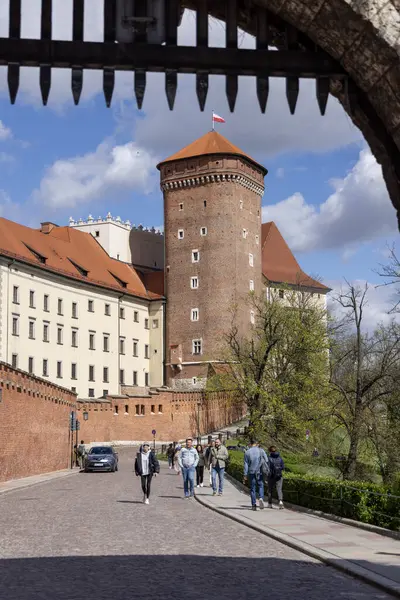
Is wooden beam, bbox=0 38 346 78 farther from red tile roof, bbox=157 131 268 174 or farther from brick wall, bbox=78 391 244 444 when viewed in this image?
red tile roof, bbox=157 131 268 174

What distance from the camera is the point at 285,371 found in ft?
162

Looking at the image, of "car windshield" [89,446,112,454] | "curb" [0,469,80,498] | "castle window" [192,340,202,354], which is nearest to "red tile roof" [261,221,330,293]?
"castle window" [192,340,202,354]

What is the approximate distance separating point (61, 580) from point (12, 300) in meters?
57.2

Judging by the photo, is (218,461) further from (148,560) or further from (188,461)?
(148,560)

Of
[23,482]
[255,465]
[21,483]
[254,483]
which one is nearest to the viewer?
[254,483]

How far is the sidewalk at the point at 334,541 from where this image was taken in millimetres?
10680

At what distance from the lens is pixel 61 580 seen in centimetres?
1023

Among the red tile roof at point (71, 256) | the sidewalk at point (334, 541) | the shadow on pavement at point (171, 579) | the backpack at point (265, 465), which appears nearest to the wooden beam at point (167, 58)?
the shadow on pavement at point (171, 579)

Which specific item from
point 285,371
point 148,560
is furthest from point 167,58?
point 285,371

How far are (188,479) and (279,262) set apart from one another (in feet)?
246

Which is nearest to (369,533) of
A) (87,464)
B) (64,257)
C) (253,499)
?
(253,499)

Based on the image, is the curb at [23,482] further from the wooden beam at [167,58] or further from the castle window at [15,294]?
the castle window at [15,294]

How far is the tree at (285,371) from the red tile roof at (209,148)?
3092 centimetres

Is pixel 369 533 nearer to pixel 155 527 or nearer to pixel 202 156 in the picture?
pixel 155 527
